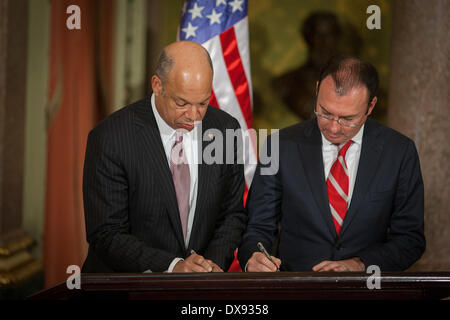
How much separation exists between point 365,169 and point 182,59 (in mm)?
1000

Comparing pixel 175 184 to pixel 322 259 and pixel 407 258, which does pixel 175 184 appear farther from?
pixel 407 258

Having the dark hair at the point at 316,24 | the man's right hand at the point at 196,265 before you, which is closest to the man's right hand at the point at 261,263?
the man's right hand at the point at 196,265

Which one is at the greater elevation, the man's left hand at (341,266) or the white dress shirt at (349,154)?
the white dress shirt at (349,154)

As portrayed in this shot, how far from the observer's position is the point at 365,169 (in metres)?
2.42

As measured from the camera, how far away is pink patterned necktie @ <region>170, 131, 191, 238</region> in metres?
2.40

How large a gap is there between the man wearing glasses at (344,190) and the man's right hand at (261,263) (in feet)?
0.20

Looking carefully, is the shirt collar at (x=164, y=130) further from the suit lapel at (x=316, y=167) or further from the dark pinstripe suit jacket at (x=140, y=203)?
the suit lapel at (x=316, y=167)

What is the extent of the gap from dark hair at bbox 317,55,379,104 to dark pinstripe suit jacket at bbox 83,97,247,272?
65 centimetres

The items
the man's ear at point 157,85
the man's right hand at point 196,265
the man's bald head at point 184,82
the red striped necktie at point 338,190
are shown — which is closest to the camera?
the man's right hand at point 196,265

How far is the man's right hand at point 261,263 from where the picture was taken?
2123 millimetres

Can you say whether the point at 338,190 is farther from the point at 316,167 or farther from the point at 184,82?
the point at 184,82

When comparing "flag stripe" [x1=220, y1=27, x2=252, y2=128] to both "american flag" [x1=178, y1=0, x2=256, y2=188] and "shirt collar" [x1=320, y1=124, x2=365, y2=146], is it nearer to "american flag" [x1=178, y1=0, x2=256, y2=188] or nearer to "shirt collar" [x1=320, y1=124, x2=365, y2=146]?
"american flag" [x1=178, y1=0, x2=256, y2=188]

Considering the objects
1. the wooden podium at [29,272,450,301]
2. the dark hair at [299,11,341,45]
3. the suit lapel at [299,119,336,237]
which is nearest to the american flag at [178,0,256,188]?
the suit lapel at [299,119,336,237]
